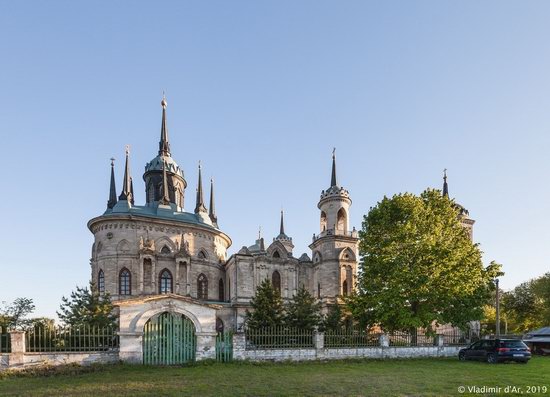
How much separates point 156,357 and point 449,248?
16.7m

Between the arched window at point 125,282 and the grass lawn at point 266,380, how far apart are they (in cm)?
1876

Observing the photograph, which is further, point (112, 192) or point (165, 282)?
Answer: point (112, 192)

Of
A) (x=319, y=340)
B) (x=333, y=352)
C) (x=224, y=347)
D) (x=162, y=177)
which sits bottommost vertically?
(x=333, y=352)

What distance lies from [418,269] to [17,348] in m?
19.2

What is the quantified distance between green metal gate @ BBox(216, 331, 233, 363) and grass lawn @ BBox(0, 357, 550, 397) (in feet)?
2.08

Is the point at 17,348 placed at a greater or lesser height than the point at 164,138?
lesser

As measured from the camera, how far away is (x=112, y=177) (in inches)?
1510

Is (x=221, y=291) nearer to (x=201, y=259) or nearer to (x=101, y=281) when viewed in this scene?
Result: (x=201, y=259)

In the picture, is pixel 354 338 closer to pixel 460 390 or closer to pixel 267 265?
pixel 460 390

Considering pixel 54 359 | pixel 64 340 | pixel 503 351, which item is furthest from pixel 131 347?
pixel 503 351

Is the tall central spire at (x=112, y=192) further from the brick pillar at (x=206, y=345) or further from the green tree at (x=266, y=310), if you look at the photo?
the brick pillar at (x=206, y=345)

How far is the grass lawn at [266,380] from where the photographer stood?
10.5m

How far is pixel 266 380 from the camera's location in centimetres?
1234

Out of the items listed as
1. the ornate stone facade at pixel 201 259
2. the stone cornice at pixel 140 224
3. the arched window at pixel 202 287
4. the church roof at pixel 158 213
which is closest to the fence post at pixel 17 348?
the ornate stone facade at pixel 201 259
